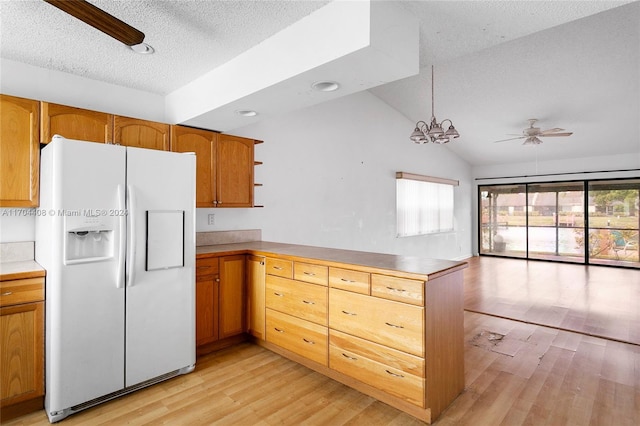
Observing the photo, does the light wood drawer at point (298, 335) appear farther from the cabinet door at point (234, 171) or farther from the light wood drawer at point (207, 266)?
the cabinet door at point (234, 171)

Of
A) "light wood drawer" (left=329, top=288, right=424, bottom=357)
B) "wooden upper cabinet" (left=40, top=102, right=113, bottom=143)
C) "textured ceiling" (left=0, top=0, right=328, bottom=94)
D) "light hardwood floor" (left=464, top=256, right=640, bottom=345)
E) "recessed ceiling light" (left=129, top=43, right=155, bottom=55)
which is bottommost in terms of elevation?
"light hardwood floor" (left=464, top=256, right=640, bottom=345)

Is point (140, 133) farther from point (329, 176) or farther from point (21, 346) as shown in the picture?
point (329, 176)

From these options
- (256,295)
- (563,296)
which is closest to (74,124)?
(256,295)

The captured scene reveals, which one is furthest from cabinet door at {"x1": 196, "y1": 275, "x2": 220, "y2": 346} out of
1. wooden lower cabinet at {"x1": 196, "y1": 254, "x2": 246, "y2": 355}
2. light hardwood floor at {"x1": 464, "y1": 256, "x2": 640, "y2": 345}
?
light hardwood floor at {"x1": 464, "y1": 256, "x2": 640, "y2": 345}

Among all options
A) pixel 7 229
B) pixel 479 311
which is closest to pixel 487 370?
pixel 479 311

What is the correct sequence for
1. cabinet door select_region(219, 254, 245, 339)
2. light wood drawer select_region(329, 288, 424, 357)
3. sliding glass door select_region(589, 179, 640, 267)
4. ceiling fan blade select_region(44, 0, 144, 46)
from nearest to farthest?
ceiling fan blade select_region(44, 0, 144, 46), light wood drawer select_region(329, 288, 424, 357), cabinet door select_region(219, 254, 245, 339), sliding glass door select_region(589, 179, 640, 267)

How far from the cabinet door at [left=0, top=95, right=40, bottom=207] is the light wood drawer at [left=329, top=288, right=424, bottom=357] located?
2.37 metres

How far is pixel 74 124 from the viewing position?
8.75ft

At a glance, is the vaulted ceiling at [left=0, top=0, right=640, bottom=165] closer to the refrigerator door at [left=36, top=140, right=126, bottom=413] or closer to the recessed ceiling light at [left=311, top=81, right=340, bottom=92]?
the recessed ceiling light at [left=311, top=81, right=340, bottom=92]

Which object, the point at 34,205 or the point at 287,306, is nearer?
the point at 34,205

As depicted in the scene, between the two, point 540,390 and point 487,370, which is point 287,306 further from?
point 540,390

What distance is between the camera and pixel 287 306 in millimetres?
2912

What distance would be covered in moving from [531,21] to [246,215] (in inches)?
125

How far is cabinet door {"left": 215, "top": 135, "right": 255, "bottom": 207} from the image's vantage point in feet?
11.3
